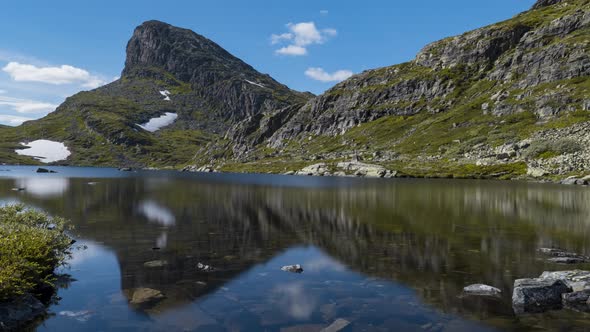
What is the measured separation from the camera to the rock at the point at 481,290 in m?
19.5

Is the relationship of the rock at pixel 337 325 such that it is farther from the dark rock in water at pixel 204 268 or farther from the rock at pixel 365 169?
the rock at pixel 365 169

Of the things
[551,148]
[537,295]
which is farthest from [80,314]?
[551,148]

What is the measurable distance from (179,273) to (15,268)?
852cm

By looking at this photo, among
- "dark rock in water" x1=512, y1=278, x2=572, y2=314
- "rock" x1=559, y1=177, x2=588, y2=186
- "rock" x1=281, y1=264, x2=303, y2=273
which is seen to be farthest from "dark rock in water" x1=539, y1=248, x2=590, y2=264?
"rock" x1=559, y1=177, x2=588, y2=186

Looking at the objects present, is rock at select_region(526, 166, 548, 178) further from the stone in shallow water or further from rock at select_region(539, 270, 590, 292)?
the stone in shallow water

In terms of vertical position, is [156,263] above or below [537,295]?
below

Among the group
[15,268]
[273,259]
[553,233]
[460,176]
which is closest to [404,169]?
[460,176]

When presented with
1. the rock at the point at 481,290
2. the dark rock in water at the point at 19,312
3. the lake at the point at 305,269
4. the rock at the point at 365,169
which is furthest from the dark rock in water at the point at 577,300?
the rock at the point at 365,169

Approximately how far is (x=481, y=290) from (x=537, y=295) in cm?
248

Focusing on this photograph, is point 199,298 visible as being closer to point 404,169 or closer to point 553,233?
point 553,233

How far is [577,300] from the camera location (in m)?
18.1

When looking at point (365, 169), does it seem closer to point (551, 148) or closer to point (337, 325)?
point (551, 148)

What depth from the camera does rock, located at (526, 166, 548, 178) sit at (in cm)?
12712

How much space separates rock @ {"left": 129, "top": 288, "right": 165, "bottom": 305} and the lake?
1.9 inches
